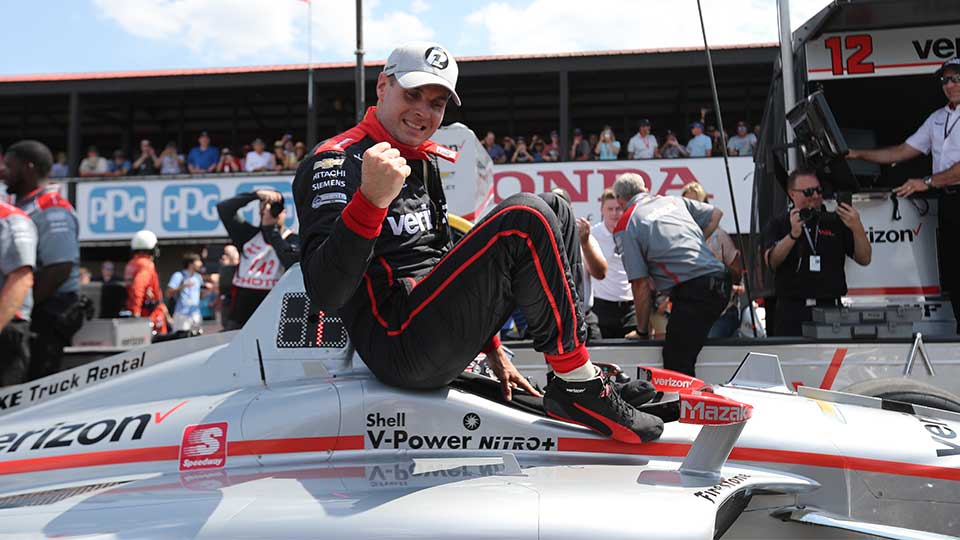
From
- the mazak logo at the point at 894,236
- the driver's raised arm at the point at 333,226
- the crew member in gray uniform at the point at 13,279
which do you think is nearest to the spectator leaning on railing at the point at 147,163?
the crew member in gray uniform at the point at 13,279

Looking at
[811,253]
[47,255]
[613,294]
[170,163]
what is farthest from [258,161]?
[811,253]

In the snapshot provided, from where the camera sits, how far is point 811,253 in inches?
188

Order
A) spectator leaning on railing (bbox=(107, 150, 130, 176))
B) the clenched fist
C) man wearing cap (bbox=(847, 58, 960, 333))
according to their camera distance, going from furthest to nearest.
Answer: spectator leaning on railing (bbox=(107, 150, 130, 176)) < man wearing cap (bbox=(847, 58, 960, 333)) < the clenched fist

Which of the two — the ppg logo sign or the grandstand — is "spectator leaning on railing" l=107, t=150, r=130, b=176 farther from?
the ppg logo sign

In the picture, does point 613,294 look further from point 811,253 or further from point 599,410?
Answer: point 599,410

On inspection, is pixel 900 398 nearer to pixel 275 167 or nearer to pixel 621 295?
pixel 621 295

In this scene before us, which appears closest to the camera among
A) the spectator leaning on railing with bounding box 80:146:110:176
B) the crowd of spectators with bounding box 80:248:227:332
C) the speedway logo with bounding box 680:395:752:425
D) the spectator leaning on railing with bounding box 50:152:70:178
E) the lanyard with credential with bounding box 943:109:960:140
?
the speedway logo with bounding box 680:395:752:425

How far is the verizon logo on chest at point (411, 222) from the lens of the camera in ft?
8.28

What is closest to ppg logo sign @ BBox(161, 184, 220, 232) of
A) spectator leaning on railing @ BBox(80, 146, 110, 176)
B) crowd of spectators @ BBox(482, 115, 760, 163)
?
spectator leaning on railing @ BBox(80, 146, 110, 176)

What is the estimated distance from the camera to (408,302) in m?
Result: 2.42

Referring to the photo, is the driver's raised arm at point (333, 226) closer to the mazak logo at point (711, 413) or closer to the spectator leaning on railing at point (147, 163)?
the mazak logo at point (711, 413)

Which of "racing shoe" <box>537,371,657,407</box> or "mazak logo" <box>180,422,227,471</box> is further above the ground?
"racing shoe" <box>537,371,657,407</box>

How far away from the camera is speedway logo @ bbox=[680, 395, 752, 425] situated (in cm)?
221

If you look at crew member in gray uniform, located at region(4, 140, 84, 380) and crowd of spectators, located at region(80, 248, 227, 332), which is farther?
crowd of spectators, located at region(80, 248, 227, 332)
